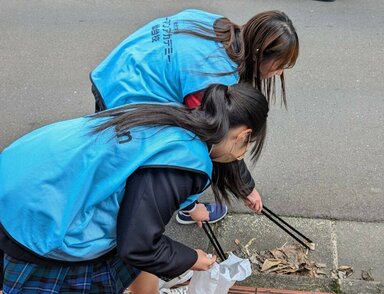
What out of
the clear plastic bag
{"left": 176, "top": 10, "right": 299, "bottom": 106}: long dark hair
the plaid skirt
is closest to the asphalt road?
the clear plastic bag

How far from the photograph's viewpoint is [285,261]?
2.80 metres

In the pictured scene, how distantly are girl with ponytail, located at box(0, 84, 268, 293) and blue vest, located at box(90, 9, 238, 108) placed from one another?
364 millimetres

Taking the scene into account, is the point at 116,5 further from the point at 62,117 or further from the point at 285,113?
the point at 285,113

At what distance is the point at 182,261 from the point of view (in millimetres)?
1763

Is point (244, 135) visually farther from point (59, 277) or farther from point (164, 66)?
point (59, 277)

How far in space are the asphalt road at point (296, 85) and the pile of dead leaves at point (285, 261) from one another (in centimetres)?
39

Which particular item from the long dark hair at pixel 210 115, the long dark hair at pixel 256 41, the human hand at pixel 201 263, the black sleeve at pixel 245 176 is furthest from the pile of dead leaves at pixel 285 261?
the long dark hair at pixel 210 115

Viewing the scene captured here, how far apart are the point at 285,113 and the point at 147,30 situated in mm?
2062

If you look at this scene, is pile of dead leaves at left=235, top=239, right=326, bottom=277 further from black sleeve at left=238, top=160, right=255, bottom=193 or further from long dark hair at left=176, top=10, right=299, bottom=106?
long dark hair at left=176, top=10, right=299, bottom=106

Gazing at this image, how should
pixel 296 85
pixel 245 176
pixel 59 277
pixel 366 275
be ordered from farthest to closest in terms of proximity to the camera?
pixel 296 85 → pixel 366 275 → pixel 245 176 → pixel 59 277

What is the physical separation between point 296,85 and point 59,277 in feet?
10.4

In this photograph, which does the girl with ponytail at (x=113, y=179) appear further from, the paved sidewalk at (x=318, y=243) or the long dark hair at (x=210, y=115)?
the paved sidewalk at (x=318, y=243)

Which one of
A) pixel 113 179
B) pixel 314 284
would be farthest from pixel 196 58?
pixel 314 284

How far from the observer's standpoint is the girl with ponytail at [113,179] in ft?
5.07
